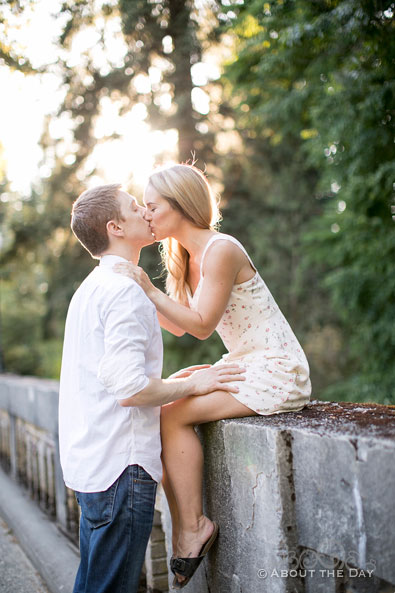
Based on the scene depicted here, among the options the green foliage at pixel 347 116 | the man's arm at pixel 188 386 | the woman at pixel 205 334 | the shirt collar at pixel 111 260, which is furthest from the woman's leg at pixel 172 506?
the green foliage at pixel 347 116

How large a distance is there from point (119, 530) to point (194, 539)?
0.38m

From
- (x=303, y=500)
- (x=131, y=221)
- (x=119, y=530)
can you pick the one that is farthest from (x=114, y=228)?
(x=303, y=500)

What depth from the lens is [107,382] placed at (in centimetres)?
212

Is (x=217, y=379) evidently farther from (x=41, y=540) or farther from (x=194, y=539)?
(x=41, y=540)

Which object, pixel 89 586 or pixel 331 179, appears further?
pixel 331 179

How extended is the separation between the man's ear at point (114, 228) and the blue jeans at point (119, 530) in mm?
1024

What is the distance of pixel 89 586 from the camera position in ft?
7.10

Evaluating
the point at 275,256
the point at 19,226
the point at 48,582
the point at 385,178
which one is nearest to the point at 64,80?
the point at 19,226

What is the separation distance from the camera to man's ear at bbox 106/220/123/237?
248 centimetres

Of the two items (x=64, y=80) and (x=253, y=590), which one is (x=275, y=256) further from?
(x=253, y=590)

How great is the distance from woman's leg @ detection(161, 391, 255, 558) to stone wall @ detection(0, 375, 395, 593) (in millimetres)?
67

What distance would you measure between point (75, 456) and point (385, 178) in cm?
468

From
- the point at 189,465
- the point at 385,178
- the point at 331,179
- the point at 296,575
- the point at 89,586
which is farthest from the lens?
the point at 331,179

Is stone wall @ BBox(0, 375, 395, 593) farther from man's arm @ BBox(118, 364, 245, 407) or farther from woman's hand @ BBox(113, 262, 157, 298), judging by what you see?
woman's hand @ BBox(113, 262, 157, 298)
